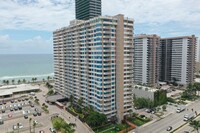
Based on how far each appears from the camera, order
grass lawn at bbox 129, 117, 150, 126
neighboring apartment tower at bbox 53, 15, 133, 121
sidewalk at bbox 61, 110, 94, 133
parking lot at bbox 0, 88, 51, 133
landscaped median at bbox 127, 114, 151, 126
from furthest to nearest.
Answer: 1. landscaped median at bbox 127, 114, 151, 126
2. grass lawn at bbox 129, 117, 150, 126
3. neighboring apartment tower at bbox 53, 15, 133, 121
4. parking lot at bbox 0, 88, 51, 133
5. sidewalk at bbox 61, 110, 94, 133

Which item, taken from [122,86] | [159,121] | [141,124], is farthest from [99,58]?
[159,121]

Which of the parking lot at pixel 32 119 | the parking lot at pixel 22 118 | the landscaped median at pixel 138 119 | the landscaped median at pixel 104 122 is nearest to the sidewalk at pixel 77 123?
the parking lot at pixel 32 119

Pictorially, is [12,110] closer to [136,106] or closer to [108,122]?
[108,122]

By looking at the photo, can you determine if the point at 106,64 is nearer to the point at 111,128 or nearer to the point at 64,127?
the point at 111,128

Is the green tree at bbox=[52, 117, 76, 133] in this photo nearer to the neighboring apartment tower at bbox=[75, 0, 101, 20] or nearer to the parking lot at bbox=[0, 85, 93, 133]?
the parking lot at bbox=[0, 85, 93, 133]

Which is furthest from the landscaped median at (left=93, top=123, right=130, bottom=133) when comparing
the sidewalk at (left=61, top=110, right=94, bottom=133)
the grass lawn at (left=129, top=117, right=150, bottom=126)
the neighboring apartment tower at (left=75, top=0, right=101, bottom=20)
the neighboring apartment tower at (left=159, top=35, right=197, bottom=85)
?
the neighboring apartment tower at (left=159, top=35, right=197, bottom=85)

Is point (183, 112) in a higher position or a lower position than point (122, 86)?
lower
